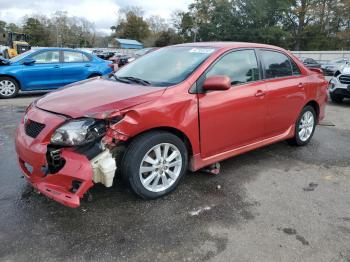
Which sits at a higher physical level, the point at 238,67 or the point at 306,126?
the point at 238,67

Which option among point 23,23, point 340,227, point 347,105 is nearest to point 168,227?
point 340,227

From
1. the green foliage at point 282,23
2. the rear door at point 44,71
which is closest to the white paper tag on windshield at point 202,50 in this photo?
the rear door at point 44,71

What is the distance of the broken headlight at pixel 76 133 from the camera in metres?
2.91

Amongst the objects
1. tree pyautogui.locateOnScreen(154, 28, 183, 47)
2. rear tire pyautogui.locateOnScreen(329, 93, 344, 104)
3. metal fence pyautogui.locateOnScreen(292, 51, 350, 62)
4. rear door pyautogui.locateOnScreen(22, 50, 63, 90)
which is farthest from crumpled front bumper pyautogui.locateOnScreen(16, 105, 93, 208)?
tree pyautogui.locateOnScreen(154, 28, 183, 47)

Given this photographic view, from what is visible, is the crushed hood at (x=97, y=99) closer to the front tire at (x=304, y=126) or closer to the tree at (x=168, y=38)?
the front tire at (x=304, y=126)

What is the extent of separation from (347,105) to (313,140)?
4.86m

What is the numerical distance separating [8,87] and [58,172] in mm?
7685

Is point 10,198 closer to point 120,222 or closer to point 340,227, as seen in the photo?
point 120,222

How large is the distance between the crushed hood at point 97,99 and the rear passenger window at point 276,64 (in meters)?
1.76

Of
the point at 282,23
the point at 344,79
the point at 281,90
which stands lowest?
the point at 344,79

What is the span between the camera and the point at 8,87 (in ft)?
30.9

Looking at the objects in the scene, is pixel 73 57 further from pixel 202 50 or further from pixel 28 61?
pixel 202 50

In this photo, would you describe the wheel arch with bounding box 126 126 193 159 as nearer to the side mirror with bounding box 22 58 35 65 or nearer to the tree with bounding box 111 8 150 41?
the side mirror with bounding box 22 58 35 65

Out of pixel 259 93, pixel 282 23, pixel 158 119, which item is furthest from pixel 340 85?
pixel 282 23
